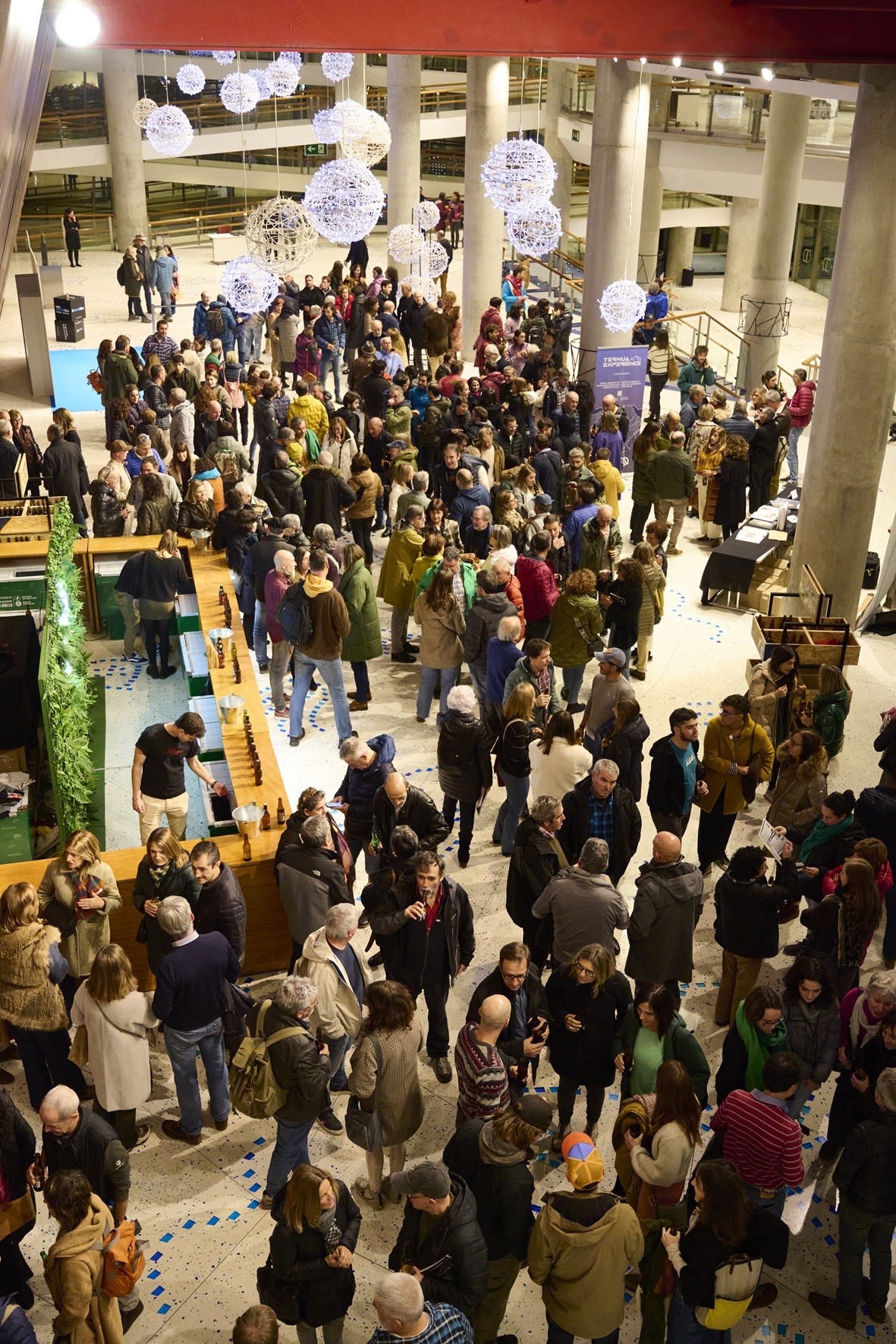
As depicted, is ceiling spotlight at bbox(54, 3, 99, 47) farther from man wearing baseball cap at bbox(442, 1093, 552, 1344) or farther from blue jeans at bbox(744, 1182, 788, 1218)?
blue jeans at bbox(744, 1182, 788, 1218)

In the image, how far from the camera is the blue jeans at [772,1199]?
15.5ft

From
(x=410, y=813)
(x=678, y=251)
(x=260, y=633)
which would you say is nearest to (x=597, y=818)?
(x=410, y=813)

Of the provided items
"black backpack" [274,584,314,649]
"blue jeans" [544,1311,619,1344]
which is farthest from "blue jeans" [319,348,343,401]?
"blue jeans" [544,1311,619,1344]

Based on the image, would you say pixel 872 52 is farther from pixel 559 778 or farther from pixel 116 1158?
pixel 116 1158

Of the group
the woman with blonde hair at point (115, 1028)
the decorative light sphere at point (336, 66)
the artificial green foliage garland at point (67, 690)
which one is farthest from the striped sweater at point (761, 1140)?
the decorative light sphere at point (336, 66)

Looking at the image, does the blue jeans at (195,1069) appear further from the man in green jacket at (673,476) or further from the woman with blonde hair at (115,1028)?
the man in green jacket at (673,476)

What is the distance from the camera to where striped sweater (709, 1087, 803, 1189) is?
459 cm

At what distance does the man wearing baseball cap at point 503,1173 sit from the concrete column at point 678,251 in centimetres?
2801

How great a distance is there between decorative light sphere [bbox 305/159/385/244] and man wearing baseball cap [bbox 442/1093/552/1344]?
39.3ft

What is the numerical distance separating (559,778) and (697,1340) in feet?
10.1

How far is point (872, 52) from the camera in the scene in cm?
826

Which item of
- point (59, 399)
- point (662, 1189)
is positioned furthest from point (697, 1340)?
point (59, 399)

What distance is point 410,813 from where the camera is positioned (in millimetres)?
6391

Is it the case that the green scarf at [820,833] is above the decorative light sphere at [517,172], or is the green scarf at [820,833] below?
below
